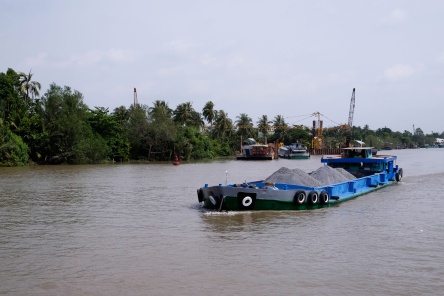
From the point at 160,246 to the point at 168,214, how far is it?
5.69 meters

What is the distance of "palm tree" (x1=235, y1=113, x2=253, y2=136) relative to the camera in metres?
120

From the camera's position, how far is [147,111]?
238 feet

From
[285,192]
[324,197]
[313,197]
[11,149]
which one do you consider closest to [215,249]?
[285,192]

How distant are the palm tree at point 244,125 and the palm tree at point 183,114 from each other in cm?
2131

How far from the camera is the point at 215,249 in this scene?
12.9m

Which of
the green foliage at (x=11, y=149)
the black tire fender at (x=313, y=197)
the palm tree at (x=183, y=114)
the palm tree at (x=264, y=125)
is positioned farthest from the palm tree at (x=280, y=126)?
the black tire fender at (x=313, y=197)

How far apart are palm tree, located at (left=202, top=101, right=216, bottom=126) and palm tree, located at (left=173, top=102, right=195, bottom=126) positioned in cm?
521

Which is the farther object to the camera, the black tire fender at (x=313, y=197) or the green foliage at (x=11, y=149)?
the green foliage at (x=11, y=149)

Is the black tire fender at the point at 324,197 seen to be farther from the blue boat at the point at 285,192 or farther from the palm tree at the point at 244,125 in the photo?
the palm tree at the point at 244,125

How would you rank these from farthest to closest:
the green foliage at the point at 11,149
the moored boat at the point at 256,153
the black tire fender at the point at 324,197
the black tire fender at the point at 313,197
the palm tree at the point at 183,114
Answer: the palm tree at the point at 183,114, the moored boat at the point at 256,153, the green foliage at the point at 11,149, the black tire fender at the point at 324,197, the black tire fender at the point at 313,197

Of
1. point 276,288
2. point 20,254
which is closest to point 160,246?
point 20,254

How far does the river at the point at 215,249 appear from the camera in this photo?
980 cm

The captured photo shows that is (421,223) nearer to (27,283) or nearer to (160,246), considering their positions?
(160,246)

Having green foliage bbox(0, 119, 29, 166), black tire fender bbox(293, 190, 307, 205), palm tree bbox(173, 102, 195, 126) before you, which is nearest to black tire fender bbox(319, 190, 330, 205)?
black tire fender bbox(293, 190, 307, 205)
